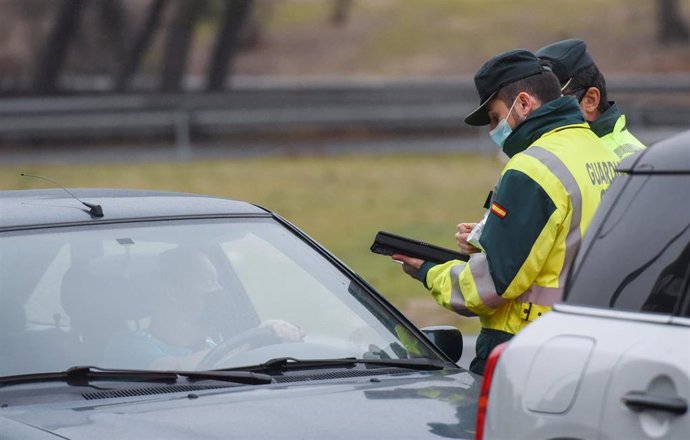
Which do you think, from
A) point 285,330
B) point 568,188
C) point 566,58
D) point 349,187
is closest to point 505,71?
point 568,188

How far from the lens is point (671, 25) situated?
29797 mm

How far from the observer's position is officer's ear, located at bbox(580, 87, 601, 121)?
5.80 metres

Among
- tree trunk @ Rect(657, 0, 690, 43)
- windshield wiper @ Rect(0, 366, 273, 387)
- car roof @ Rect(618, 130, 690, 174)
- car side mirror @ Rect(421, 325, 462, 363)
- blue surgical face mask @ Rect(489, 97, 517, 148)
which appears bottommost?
windshield wiper @ Rect(0, 366, 273, 387)

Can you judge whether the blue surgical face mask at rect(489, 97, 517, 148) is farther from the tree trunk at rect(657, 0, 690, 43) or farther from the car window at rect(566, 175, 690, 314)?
the tree trunk at rect(657, 0, 690, 43)

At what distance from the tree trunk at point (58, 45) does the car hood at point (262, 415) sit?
22044 mm

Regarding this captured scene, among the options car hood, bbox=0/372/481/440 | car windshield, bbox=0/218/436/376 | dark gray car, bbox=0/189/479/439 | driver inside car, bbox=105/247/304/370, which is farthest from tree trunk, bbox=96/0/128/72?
car hood, bbox=0/372/481/440

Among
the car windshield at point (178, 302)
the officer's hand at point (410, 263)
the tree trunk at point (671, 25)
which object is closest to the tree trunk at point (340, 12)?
the tree trunk at point (671, 25)

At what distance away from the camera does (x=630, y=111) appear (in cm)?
2445

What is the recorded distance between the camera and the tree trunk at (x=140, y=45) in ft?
85.0

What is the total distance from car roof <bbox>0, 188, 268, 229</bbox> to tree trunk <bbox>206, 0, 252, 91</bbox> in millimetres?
22221

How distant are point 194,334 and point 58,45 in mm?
22060

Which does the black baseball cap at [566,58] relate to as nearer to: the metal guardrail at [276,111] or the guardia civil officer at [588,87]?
the guardia civil officer at [588,87]

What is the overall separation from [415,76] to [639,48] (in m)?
4.77

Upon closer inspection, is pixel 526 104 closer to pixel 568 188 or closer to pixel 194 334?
pixel 568 188
